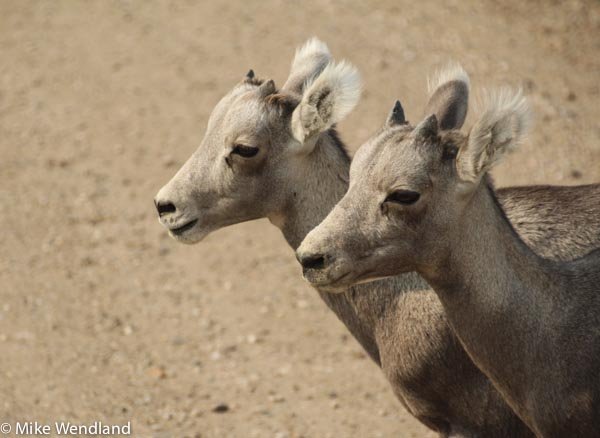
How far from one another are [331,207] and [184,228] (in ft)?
3.85

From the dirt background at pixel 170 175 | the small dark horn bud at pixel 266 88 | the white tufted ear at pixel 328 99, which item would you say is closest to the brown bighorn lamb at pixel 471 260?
the white tufted ear at pixel 328 99

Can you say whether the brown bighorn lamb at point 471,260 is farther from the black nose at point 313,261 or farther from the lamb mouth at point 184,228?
the lamb mouth at point 184,228

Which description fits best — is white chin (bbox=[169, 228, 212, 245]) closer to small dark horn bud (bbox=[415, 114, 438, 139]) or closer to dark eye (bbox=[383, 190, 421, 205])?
dark eye (bbox=[383, 190, 421, 205])

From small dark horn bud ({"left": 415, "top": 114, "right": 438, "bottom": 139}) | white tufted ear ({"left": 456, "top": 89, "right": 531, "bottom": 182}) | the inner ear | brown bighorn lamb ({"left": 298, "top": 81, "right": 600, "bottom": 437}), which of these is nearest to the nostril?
brown bighorn lamb ({"left": 298, "top": 81, "right": 600, "bottom": 437})

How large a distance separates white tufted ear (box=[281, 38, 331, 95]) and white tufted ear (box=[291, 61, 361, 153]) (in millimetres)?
638

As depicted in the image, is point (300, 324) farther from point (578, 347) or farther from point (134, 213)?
point (578, 347)

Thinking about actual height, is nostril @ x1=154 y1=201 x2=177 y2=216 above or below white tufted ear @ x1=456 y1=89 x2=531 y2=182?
below

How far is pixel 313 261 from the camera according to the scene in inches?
253

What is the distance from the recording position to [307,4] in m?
18.7

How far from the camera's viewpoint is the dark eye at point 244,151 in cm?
786

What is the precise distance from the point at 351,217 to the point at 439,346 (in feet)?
5.11

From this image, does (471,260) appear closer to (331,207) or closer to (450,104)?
(450,104)

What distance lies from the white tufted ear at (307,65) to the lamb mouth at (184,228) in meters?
1.34

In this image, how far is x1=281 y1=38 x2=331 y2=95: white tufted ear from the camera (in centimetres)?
843
